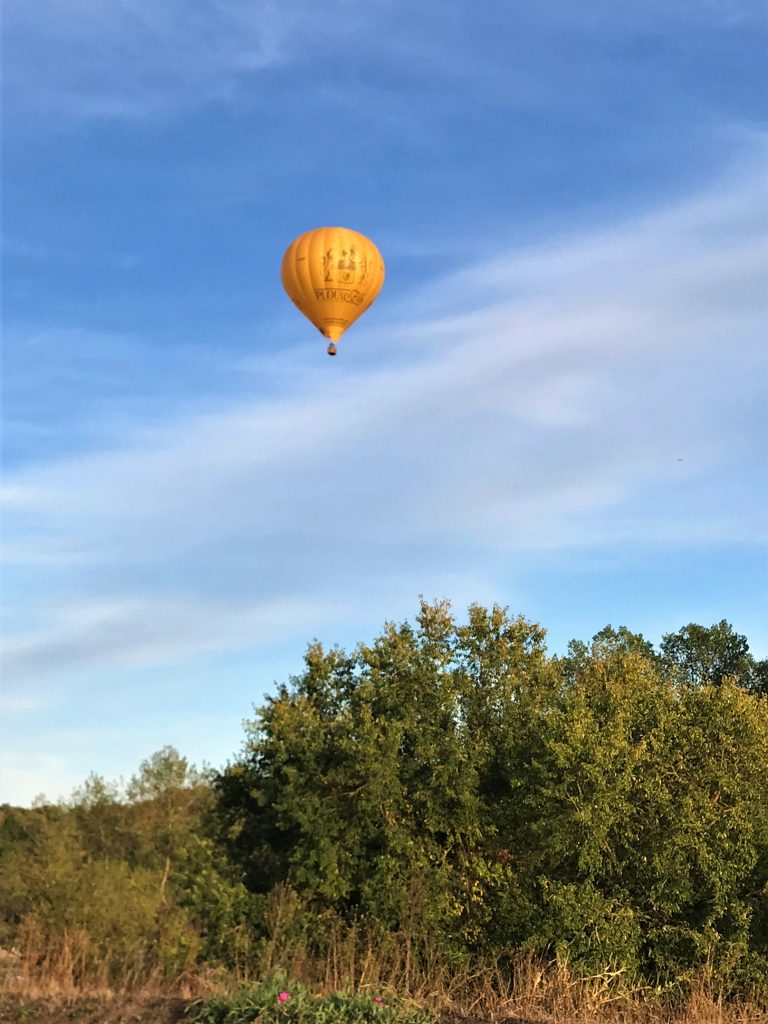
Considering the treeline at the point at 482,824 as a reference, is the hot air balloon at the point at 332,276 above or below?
above

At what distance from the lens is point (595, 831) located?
20.6 m

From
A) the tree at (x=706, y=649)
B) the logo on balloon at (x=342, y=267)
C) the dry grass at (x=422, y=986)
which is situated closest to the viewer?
the dry grass at (x=422, y=986)

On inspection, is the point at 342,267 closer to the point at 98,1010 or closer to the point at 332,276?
the point at 332,276

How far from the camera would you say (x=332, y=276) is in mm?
28844

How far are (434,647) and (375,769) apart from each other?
151 inches

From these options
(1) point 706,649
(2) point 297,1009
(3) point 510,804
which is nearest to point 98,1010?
(2) point 297,1009

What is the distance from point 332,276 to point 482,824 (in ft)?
47.2

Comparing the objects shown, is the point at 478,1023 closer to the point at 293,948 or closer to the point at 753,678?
the point at 293,948

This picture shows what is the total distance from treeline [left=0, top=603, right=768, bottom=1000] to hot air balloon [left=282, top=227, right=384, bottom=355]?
853 cm

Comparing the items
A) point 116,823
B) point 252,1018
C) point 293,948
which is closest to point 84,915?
point 116,823

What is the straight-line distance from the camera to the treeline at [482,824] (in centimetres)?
2075

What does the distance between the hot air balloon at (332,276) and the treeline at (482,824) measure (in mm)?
8525

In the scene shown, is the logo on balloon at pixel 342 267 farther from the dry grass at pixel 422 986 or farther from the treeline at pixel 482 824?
the dry grass at pixel 422 986

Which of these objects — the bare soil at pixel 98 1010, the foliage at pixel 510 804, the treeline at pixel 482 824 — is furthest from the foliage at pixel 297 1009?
the foliage at pixel 510 804
